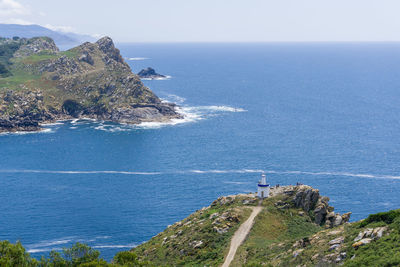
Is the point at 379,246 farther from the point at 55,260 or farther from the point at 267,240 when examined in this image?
the point at 55,260

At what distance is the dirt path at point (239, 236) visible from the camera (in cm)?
6978

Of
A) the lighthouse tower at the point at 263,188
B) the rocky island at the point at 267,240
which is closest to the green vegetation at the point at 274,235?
the rocky island at the point at 267,240

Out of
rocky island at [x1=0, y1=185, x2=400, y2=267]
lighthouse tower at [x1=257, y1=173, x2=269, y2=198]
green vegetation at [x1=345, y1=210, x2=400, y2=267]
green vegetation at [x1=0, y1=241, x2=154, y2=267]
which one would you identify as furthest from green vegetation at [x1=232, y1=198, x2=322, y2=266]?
green vegetation at [x1=0, y1=241, x2=154, y2=267]

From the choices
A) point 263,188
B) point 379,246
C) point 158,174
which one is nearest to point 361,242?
point 379,246

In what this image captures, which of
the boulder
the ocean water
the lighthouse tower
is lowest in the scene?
the ocean water

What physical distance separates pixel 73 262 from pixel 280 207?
4086cm

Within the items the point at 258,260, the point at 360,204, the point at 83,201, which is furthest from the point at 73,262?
the point at 360,204

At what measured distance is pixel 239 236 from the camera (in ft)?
251

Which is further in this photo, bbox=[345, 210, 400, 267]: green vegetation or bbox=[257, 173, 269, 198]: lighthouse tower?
bbox=[257, 173, 269, 198]: lighthouse tower

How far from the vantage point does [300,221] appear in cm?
8238

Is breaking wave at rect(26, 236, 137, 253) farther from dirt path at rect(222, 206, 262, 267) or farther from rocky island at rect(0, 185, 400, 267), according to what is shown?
dirt path at rect(222, 206, 262, 267)

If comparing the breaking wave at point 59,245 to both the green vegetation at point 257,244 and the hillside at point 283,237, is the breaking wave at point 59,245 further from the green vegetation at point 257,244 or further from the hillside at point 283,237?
the hillside at point 283,237

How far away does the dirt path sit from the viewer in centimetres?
6978

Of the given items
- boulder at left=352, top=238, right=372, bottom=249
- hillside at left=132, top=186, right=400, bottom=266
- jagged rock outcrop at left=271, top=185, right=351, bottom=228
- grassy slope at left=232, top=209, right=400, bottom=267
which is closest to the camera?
grassy slope at left=232, top=209, right=400, bottom=267
